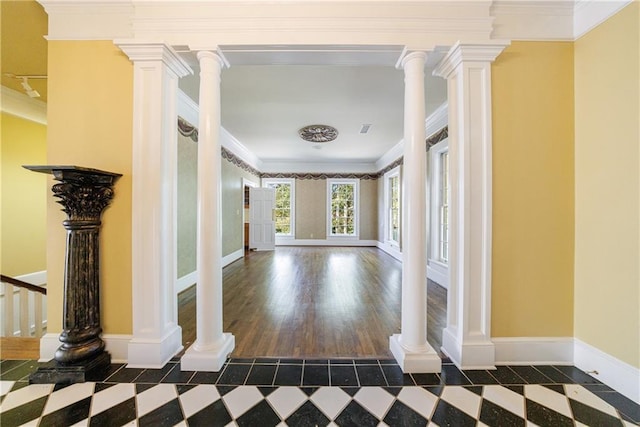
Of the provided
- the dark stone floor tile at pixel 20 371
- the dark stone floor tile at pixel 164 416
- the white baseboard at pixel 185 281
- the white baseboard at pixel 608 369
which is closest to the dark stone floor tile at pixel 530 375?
the white baseboard at pixel 608 369

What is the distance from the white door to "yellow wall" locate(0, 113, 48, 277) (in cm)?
401

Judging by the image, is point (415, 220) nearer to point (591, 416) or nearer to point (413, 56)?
point (413, 56)

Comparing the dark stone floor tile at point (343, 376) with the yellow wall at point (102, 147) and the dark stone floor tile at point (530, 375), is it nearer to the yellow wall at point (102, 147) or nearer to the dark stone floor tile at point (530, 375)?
the dark stone floor tile at point (530, 375)

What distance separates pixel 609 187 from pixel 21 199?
20.6ft

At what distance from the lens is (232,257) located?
17.6 ft

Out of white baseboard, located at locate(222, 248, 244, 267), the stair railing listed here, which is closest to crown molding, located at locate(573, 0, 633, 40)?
the stair railing

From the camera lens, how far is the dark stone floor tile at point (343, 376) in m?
1.54

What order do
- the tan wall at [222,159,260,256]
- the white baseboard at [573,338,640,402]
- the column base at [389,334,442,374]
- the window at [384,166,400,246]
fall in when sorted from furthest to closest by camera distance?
the window at [384,166,400,246] < the tan wall at [222,159,260,256] < the column base at [389,334,442,374] < the white baseboard at [573,338,640,402]

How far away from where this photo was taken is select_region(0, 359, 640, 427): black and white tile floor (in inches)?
50.1

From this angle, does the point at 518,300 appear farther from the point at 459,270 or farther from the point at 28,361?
the point at 28,361

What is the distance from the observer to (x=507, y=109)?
5.73 feet

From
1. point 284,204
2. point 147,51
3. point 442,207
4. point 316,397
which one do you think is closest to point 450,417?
point 316,397

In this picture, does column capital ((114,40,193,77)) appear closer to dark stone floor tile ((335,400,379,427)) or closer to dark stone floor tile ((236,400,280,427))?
dark stone floor tile ((236,400,280,427))

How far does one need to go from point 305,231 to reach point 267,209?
1615mm
